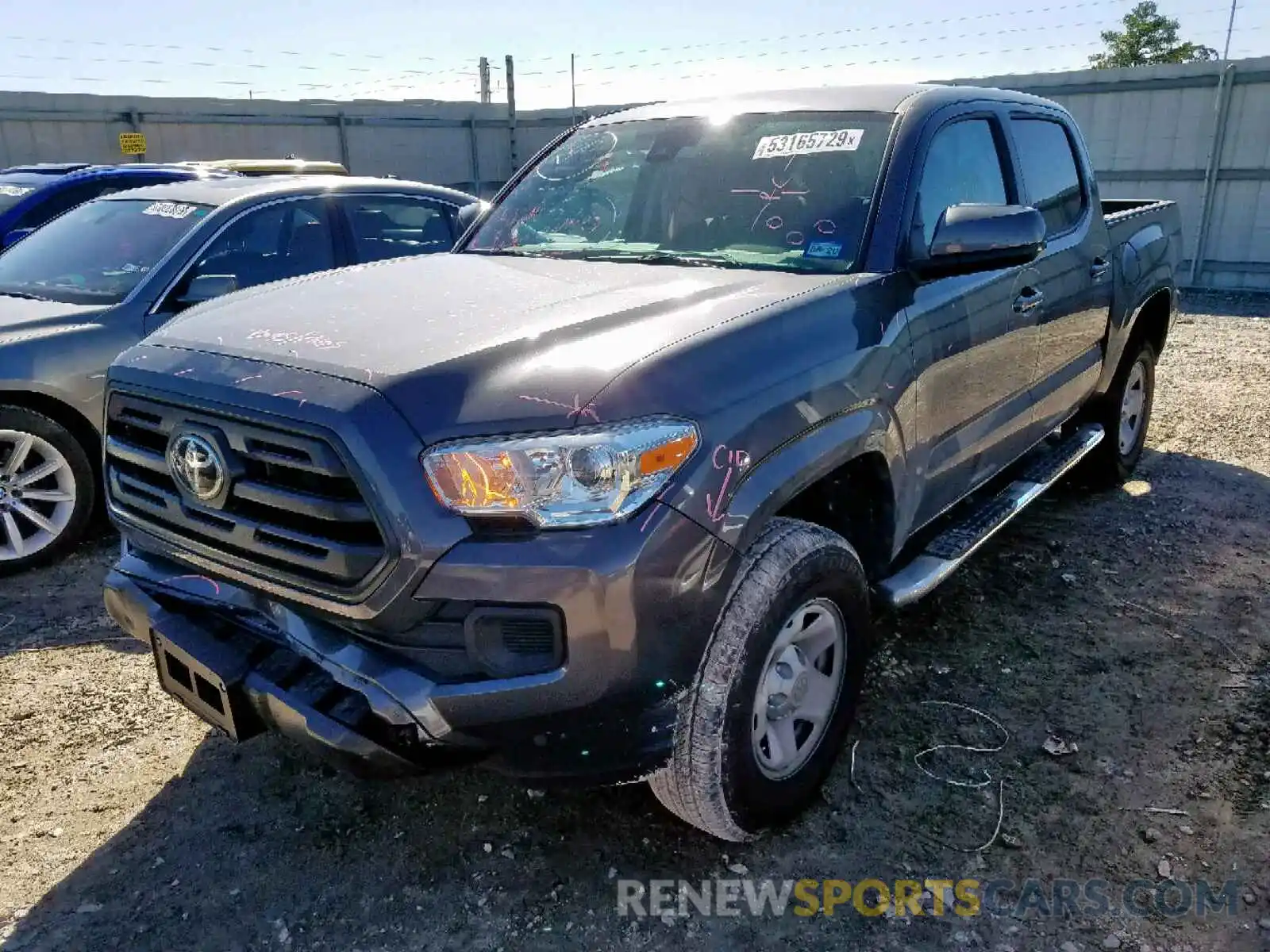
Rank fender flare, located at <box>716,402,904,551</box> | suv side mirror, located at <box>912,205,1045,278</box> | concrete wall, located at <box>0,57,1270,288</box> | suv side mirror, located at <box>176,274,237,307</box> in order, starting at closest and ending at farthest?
fender flare, located at <box>716,402,904,551</box> → suv side mirror, located at <box>912,205,1045,278</box> → suv side mirror, located at <box>176,274,237,307</box> → concrete wall, located at <box>0,57,1270,288</box>

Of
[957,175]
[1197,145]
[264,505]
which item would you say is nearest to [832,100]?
[957,175]

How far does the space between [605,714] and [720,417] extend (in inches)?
27.0

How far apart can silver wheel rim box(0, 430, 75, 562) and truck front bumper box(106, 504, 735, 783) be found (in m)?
2.67

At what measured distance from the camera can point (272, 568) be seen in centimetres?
221

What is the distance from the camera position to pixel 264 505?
85.8 inches

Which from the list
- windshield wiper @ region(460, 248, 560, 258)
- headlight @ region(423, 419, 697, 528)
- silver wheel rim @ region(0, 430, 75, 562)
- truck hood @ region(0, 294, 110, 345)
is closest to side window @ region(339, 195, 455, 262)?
truck hood @ region(0, 294, 110, 345)

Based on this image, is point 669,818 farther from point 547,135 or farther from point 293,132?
point 547,135

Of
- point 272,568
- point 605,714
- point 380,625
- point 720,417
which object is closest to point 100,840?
point 272,568

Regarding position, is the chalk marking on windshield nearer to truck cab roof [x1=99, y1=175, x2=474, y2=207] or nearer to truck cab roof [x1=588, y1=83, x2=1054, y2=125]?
truck cab roof [x1=588, y1=83, x2=1054, y2=125]

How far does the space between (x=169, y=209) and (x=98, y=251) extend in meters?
0.41

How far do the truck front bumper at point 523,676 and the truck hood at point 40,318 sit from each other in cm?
280


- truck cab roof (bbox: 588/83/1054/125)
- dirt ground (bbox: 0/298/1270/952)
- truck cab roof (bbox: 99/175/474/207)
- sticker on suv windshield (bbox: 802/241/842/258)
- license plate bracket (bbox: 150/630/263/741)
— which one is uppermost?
truck cab roof (bbox: 588/83/1054/125)

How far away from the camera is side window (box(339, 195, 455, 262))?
562 centimetres

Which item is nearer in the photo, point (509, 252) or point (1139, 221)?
point (509, 252)
